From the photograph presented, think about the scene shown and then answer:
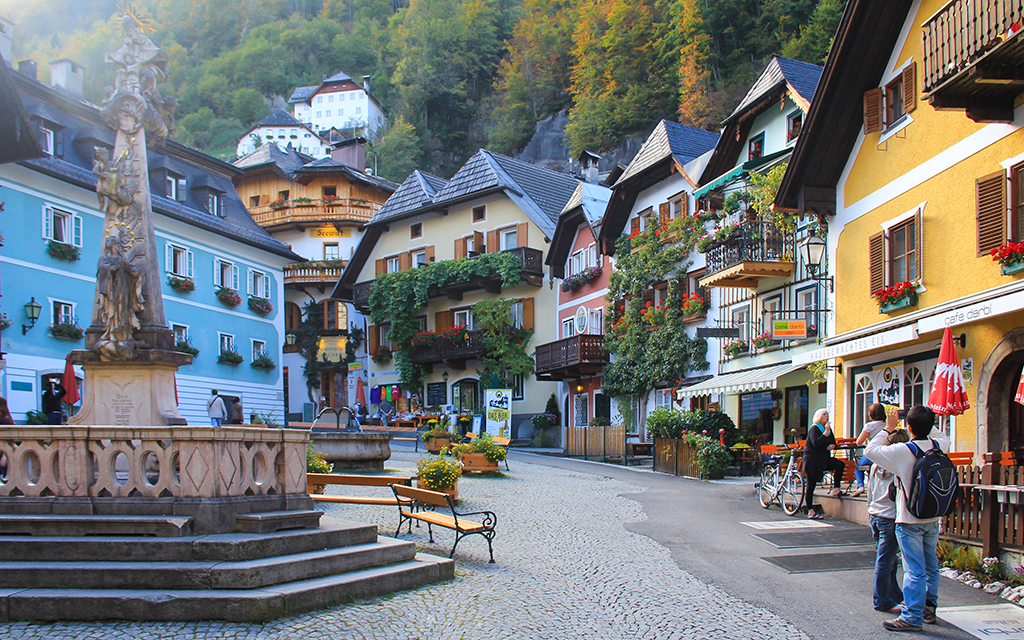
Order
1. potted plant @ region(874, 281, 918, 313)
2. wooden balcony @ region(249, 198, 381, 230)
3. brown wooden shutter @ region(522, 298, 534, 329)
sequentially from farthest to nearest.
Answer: wooden balcony @ region(249, 198, 381, 230) → brown wooden shutter @ region(522, 298, 534, 329) → potted plant @ region(874, 281, 918, 313)

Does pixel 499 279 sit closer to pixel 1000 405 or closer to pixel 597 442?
pixel 597 442

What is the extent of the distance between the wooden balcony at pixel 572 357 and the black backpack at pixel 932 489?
83.5 feet

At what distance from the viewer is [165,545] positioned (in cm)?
743

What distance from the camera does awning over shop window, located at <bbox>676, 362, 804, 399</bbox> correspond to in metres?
21.8

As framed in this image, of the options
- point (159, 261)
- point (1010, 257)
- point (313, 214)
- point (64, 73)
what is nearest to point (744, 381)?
point (1010, 257)

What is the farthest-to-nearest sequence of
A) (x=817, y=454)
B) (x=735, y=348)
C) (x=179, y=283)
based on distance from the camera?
(x=179, y=283) → (x=735, y=348) → (x=817, y=454)

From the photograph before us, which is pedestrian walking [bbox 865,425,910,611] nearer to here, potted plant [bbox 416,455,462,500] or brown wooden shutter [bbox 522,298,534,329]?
potted plant [bbox 416,455,462,500]

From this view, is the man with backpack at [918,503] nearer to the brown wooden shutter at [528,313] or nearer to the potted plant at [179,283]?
the potted plant at [179,283]

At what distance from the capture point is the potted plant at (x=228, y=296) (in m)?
36.8

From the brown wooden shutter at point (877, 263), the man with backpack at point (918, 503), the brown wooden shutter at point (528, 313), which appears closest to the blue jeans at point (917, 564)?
the man with backpack at point (918, 503)

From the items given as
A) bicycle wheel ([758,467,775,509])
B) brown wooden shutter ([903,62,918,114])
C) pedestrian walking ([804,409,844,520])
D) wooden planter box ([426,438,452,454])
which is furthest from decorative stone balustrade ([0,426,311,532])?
wooden planter box ([426,438,452,454])

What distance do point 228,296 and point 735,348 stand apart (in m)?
21.9

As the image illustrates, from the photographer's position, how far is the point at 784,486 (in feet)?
47.5

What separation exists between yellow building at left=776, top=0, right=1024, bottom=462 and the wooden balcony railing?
0.02 m
